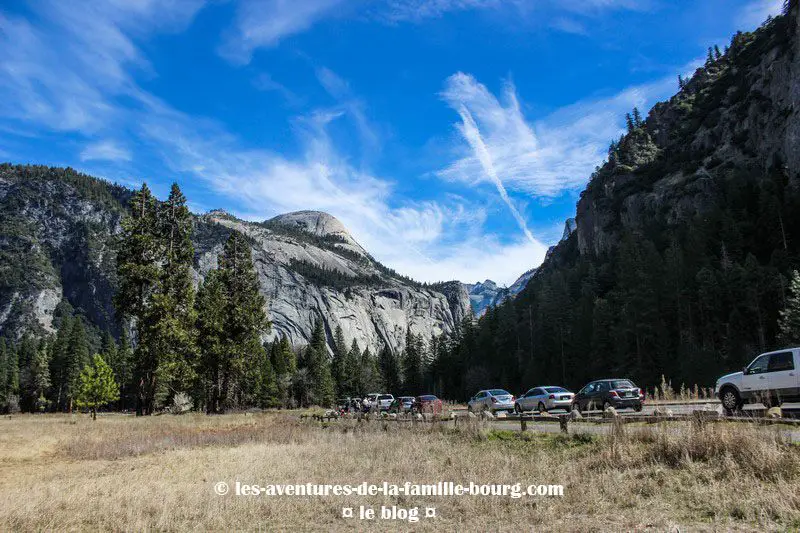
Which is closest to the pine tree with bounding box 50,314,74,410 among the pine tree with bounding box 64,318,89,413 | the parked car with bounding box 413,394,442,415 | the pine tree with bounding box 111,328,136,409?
the pine tree with bounding box 64,318,89,413

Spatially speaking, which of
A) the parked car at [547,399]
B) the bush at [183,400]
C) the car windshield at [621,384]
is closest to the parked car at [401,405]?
the parked car at [547,399]

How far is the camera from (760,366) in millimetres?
15203

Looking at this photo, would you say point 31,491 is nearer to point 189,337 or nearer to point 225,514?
point 225,514

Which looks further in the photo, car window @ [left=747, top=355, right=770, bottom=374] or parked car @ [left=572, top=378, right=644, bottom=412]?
parked car @ [left=572, top=378, right=644, bottom=412]

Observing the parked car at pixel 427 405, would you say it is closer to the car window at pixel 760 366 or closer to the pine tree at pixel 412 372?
the car window at pixel 760 366

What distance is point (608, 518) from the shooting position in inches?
347

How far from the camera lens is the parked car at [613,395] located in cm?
2203

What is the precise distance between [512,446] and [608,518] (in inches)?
299

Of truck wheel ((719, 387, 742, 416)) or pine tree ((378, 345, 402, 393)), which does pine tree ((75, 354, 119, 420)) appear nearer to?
pine tree ((378, 345, 402, 393))

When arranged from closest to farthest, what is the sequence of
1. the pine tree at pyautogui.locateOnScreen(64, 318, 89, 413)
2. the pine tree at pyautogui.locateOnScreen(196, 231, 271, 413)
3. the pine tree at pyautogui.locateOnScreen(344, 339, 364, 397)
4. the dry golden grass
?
the dry golden grass < the pine tree at pyautogui.locateOnScreen(196, 231, 271, 413) < the pine tree at pyautogui.locateOnScreen(64, 318, 89, 413) < the pine tree at pyautogui.locateOnScreen(344, 339, 364, 397)

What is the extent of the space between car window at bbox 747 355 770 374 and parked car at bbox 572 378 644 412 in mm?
6808

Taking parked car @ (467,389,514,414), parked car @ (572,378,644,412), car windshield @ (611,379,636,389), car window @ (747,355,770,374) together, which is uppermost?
car window @ (747,355,770,374)

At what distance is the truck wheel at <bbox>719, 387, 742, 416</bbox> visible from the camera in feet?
52.3

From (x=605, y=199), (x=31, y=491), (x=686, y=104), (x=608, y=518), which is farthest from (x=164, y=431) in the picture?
(x=686, y=104)
